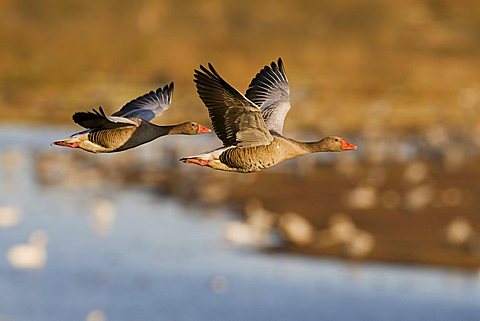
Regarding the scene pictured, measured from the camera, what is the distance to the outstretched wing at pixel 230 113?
11914 millimetres

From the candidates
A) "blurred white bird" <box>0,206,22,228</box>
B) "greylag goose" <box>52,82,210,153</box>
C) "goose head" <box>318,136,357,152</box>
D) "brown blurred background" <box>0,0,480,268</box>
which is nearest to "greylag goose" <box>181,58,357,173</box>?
"goose head" <box>318,136,357,152</box>

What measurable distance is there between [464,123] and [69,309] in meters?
40.1

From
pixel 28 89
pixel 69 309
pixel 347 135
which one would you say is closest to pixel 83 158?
pixel 347 135

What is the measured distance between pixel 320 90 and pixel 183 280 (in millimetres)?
48975

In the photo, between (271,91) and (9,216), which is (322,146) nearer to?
(271,91)

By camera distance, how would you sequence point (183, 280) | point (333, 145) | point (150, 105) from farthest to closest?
point (183, 280) → point (150, 105) → point (333, 145)

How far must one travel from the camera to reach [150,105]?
1441 cm

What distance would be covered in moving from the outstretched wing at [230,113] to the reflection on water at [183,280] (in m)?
14.1

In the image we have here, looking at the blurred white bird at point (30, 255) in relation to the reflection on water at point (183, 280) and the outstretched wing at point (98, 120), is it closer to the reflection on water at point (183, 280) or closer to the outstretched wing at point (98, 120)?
the reflection on water at point (183, 280)

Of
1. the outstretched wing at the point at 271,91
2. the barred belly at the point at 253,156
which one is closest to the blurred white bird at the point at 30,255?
the outstretched wing at the point at 271,91

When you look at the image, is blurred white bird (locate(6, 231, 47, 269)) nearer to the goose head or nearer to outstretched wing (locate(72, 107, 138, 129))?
the goose head

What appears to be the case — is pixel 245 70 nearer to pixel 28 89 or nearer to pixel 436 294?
pixel 28 89

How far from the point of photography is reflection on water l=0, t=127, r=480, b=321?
27.0m

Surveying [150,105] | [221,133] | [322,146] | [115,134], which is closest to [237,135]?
[221,133]
